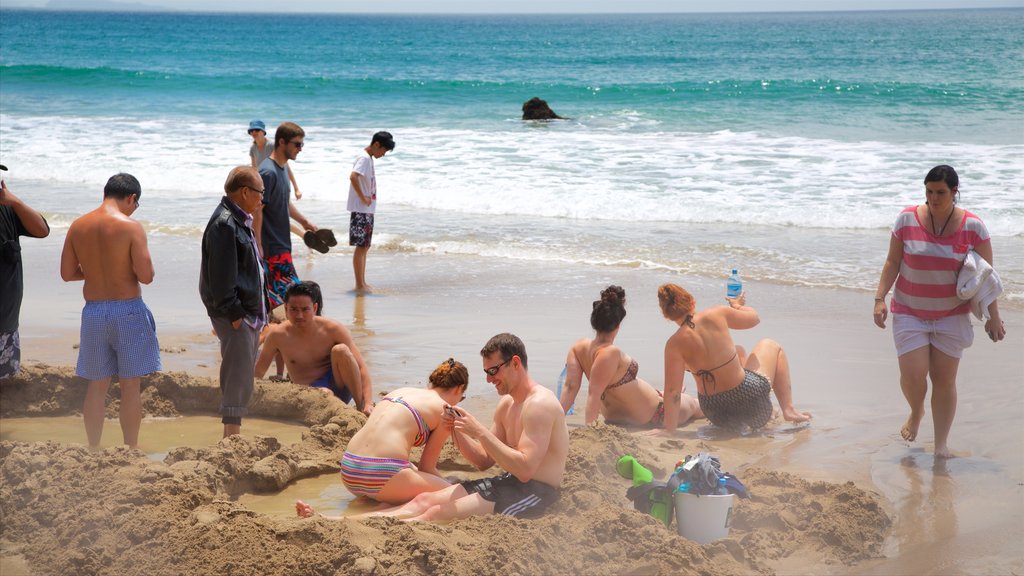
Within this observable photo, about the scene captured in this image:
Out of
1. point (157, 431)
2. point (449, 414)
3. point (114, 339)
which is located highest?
point (114, 339)

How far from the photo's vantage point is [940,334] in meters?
5.66

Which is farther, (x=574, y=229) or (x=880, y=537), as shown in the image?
(x=574, y=229)

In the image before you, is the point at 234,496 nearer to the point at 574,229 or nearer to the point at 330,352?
the point at 330,352

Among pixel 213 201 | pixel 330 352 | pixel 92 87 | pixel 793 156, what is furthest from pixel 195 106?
pixel 330 352

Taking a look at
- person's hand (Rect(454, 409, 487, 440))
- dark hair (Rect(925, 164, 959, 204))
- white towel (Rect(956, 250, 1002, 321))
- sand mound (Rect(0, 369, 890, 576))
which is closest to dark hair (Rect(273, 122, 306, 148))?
sand mound (Rect(0, 369, 890, 576))

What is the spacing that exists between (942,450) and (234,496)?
12.7ft

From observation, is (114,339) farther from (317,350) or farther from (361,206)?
(361,206)

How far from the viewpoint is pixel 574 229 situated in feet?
42.4

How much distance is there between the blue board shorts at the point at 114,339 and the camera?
200 inches

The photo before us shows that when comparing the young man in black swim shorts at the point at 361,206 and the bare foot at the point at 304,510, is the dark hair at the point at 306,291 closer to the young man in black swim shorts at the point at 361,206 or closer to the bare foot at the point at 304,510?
the bare foot at the point at 304,510

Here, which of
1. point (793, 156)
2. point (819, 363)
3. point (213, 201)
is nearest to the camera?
point (819, 363)

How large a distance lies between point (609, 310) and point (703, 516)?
6.63 feet

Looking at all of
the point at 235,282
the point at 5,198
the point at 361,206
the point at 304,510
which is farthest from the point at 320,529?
the point at 361,206

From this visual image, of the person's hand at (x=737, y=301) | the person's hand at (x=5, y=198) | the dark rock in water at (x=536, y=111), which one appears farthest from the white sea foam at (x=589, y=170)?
the person's hand at (x=5, y=198)
